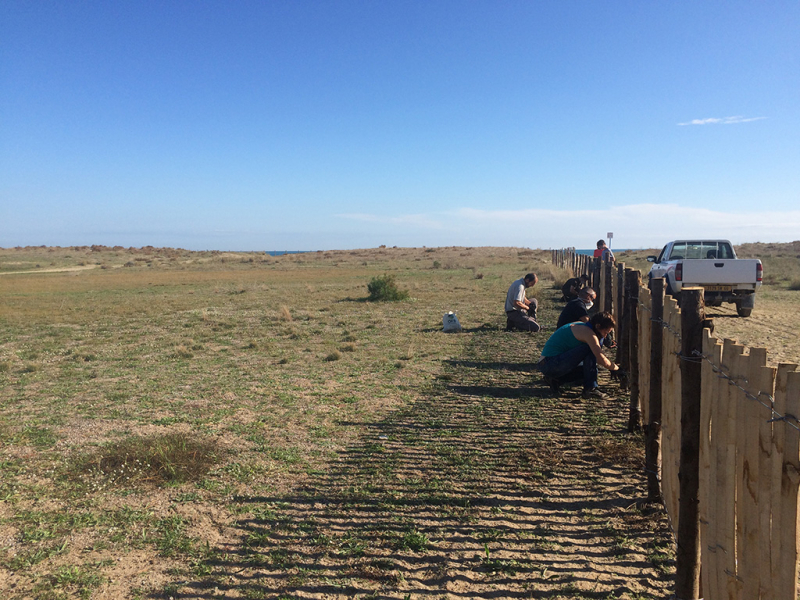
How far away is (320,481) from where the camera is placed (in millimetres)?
4824

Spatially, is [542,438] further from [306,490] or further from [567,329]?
[306,490]

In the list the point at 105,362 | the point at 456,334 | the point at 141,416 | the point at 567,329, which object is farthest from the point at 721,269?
the point at 105,362

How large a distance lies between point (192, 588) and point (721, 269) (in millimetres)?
13278

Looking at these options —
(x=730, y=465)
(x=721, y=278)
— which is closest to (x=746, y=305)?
(x=721, y=278)

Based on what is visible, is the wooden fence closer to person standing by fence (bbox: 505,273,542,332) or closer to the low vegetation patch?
the low vegetation patch

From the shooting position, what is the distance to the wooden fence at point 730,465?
196 centimetres

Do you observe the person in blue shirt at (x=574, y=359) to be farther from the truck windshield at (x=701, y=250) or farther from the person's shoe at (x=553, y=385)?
the truck windshield at (x=701, y=250)

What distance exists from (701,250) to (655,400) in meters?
13.0

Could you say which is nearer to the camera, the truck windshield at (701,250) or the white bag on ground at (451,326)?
the white bag on ground at (451,326)

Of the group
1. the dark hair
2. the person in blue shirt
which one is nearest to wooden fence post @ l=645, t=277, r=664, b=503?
the dark hair

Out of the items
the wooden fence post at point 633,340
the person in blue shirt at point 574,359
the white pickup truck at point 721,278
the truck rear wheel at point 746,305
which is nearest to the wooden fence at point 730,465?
the wooden fence post at point 633,340

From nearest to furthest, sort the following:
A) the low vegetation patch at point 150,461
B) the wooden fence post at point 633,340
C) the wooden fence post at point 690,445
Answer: the wooden fence post at point 690,445 < the low vegetation patch at point 150,461 < the wooden fence post at point 633,340

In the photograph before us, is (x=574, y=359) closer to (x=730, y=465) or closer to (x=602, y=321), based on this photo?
(x=602, y=321)

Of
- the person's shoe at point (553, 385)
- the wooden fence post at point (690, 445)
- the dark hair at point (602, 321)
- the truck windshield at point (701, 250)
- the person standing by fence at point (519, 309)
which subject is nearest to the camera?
the wooden fence post at point (690, 445)
